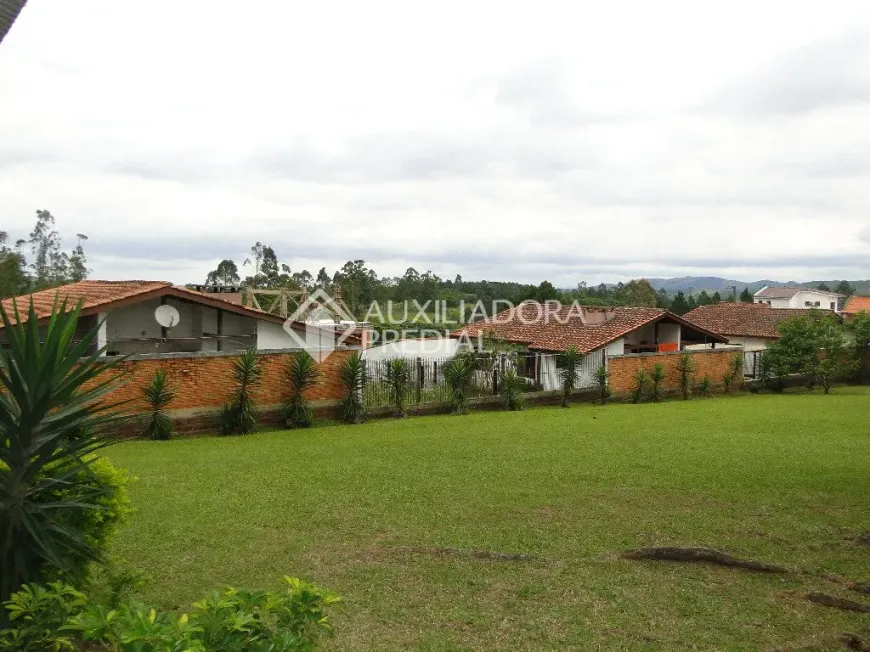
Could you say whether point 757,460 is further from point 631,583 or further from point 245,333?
point 245,333

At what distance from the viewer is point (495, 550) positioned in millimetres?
5949

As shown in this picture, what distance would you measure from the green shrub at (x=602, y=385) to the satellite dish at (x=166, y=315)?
11.7m

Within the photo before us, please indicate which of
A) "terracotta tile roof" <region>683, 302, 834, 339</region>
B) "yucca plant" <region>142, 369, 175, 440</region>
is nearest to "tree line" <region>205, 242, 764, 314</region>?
"terracotta tile roof" <region>683, 302, 834, 339</region>

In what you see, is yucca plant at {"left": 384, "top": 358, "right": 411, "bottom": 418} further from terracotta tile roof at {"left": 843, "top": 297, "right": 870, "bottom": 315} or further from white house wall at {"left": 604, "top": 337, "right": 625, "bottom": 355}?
terracotta tile roof at {"left": 843, "top": 297, "right": 870, "bottom": 315}

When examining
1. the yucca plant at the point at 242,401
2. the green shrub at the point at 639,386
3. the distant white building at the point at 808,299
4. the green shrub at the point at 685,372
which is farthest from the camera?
the distant white building at the point at 808,299

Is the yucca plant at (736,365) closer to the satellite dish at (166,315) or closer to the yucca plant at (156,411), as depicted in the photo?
the satellite dish at (166,315)

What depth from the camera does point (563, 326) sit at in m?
24.2

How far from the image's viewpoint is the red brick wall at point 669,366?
1973 centimetres

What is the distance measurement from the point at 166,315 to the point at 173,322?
23 cm

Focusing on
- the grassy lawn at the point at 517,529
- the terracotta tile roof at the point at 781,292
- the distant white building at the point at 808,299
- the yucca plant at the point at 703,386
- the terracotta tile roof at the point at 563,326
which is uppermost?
the terracotta tile roof at the point at 781,292

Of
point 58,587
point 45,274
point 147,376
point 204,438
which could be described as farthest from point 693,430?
point 45,274

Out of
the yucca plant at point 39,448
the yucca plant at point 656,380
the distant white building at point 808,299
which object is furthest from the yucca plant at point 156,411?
the distant white building at point 808,299

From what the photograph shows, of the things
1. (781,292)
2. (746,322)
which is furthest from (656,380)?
(781,292)

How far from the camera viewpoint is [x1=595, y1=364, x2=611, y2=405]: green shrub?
62.2ft
